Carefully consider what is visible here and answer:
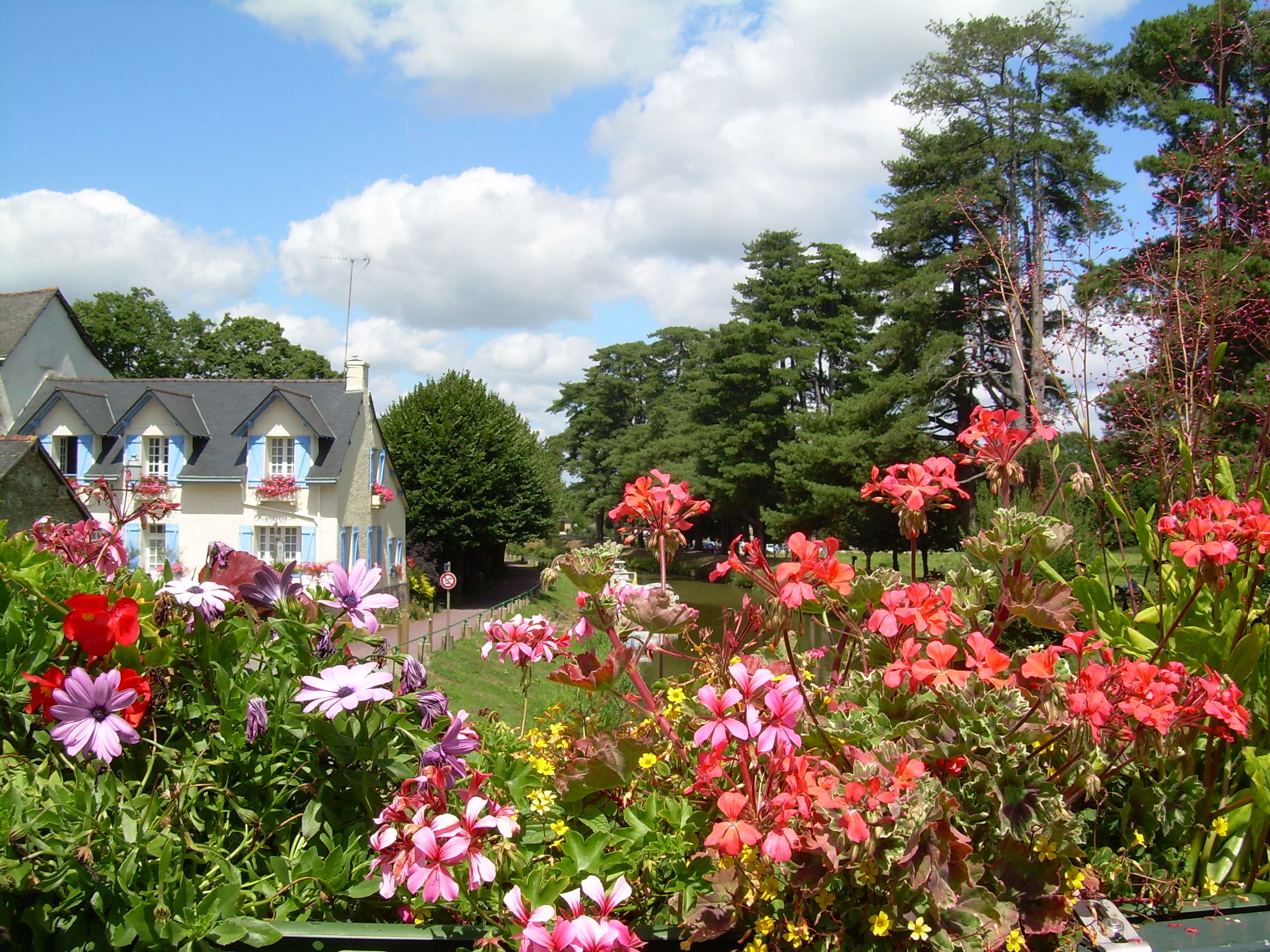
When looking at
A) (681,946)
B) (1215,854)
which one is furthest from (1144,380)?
(681,946)

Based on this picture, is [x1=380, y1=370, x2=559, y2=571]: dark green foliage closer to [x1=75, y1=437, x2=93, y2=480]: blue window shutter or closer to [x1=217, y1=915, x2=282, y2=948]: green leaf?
[x1=75, y1=437, x2=93, y2=480]: blue window shutter

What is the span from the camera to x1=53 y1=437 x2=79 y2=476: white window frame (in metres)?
22.7

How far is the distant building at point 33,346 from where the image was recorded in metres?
23.3

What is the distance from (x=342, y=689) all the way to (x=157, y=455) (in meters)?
24.7

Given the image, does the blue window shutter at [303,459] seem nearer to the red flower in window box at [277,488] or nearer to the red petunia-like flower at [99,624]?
the red flower in window box at [277,488]

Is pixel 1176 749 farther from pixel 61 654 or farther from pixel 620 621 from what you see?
pixel 61 654

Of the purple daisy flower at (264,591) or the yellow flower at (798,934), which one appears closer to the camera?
the yellow flower at (798,934)

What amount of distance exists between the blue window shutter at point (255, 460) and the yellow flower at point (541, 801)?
22712mm

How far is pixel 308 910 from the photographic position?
127 centimetres

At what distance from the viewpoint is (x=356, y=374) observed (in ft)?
79.8

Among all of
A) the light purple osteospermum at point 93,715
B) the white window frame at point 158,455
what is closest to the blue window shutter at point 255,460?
the white window frame at point 158,455

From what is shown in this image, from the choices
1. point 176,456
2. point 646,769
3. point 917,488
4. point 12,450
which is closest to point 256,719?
point 646,769

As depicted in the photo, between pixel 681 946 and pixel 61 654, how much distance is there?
1091 millimetres

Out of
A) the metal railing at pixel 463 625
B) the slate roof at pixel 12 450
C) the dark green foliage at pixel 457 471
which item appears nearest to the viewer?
the slate roof at pixel 12 450
